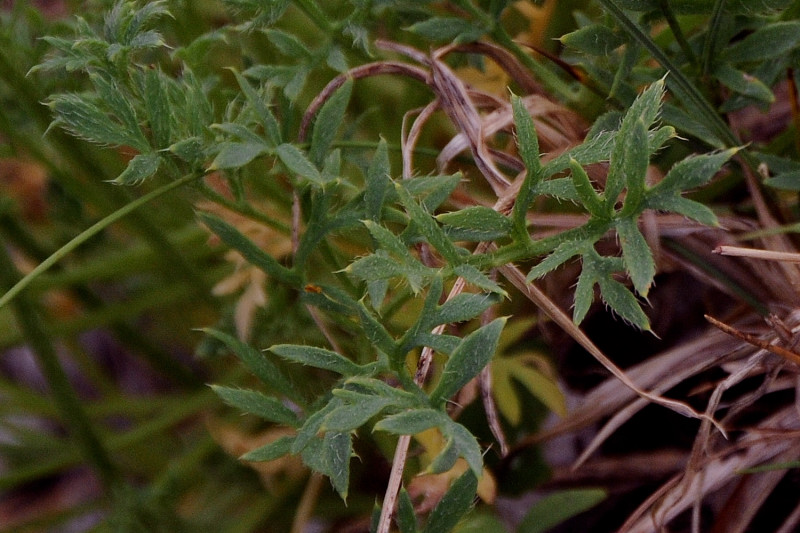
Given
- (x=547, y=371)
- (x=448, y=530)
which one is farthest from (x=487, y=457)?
(x=448, y=530)

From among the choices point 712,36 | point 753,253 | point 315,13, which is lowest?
point 753,253

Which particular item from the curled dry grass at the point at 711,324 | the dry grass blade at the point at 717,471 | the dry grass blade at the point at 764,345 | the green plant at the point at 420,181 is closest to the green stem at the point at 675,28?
the green plant at the point at 420,181

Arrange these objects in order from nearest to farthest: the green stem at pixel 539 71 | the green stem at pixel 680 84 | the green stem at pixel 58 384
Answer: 1. the green stem at pixel 680 84
2. the green stem at pixel 539 71
3. the green stem at pixel 58 384

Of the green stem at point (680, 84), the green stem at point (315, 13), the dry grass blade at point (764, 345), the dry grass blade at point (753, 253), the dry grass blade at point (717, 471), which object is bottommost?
the dry grass blade at point (717, 471)

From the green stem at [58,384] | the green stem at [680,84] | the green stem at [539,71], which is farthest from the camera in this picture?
the green stem at [58,384]

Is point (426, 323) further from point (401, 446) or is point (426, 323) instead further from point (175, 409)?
point (175, 409)

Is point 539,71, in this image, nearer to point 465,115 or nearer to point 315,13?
point 465,115

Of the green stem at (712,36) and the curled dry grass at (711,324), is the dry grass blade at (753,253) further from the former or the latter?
the green stem at (712,36)

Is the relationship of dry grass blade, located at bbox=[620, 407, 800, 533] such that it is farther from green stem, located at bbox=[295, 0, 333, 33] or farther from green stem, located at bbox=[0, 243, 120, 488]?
green stem, located at bbox=[0, 243, 120, 488]

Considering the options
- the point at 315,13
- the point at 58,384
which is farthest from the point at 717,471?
the point at 58,384
